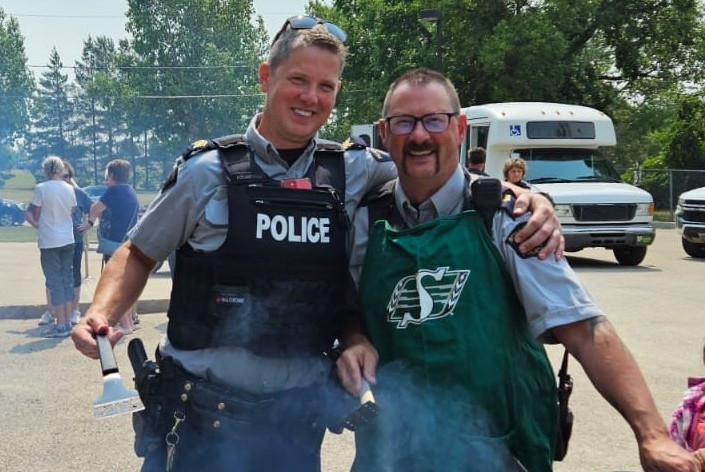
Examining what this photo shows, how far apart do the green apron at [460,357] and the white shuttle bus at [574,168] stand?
10.7 metres

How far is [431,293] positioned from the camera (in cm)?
210

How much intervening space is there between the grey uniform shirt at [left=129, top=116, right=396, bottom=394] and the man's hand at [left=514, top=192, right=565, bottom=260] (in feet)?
2.21

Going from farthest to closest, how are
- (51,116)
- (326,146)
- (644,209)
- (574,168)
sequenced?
1. (51,116)
2. (574,168)
3. (644,209)
4. (326,146)

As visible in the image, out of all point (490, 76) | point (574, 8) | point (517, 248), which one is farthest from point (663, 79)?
point (517, 248)

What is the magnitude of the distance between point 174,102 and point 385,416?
155 ft

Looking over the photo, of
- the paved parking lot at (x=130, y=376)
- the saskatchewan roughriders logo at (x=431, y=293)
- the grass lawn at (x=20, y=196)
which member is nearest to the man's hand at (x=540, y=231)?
the saskatchewan roughriders logo at (x=431, y=293)

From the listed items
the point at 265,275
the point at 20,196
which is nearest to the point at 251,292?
the point at 265,275

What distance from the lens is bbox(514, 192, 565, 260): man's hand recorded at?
2.06 m

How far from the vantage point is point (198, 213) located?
229 cm

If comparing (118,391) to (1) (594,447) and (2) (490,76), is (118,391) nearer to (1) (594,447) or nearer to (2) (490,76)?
(1) (594,447)

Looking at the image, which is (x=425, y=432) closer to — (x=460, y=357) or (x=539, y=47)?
(x=460, y=357)

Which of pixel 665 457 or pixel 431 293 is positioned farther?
pixel 431 293

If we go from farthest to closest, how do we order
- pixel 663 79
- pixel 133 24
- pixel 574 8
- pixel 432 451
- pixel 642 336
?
pixel 133 24, pixel 663 79, pixel 574 8, pixel 642 336, pixel 432 451

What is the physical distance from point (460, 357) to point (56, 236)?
6699mm
